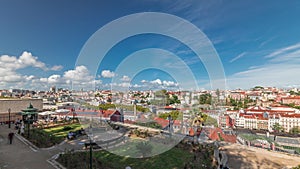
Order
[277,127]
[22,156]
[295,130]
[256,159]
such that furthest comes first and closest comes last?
1. [277,127]
2. [295,130]
3. [256,159]
4. [22,156]

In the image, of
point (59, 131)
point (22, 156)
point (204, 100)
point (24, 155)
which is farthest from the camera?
point (204, 100)

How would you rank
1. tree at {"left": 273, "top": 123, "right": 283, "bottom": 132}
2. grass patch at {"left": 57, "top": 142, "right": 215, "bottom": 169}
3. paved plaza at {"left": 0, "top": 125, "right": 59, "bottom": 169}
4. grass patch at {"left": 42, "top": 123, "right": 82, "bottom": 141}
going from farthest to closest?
tree at {"left": 273, "top": 123, "right": 283, "bottom": 132}
grass patch at {"left": 42, "top": 123, "right": 82, "bottom": 141}
grass patch at {"left": 57, "top": 142, "right": 215, "bottom": 169}
paved plaza at {"left": 0, "top": 125, "right": 59, "bottom": 169}

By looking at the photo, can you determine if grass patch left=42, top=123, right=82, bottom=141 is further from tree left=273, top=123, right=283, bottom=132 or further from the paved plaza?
tree left=273, top=123, right=283, bottom=132

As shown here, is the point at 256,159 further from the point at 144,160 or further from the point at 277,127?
the point at 277,127

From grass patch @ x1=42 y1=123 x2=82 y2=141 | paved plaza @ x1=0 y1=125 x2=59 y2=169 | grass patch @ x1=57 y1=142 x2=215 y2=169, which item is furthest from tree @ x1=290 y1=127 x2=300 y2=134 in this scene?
paved plaza @ x1=0 y1=125 x2=59 y2=169

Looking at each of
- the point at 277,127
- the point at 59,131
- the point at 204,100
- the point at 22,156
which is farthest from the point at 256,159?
the point at 277,127

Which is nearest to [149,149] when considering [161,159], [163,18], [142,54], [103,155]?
[161,159]

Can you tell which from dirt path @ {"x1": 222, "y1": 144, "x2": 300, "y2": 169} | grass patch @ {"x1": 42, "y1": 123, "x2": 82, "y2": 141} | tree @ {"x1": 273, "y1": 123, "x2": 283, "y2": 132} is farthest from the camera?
tree @ {"x1": 273, "y1": 123, "x2": 283, "y2": 132}

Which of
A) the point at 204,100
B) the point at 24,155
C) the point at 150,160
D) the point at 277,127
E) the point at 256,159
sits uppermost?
the point at 204,100

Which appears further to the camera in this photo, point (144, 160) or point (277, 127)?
point (277, 127)

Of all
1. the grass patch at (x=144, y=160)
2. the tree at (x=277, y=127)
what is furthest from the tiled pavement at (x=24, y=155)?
the tree at (x=277, y=127)
